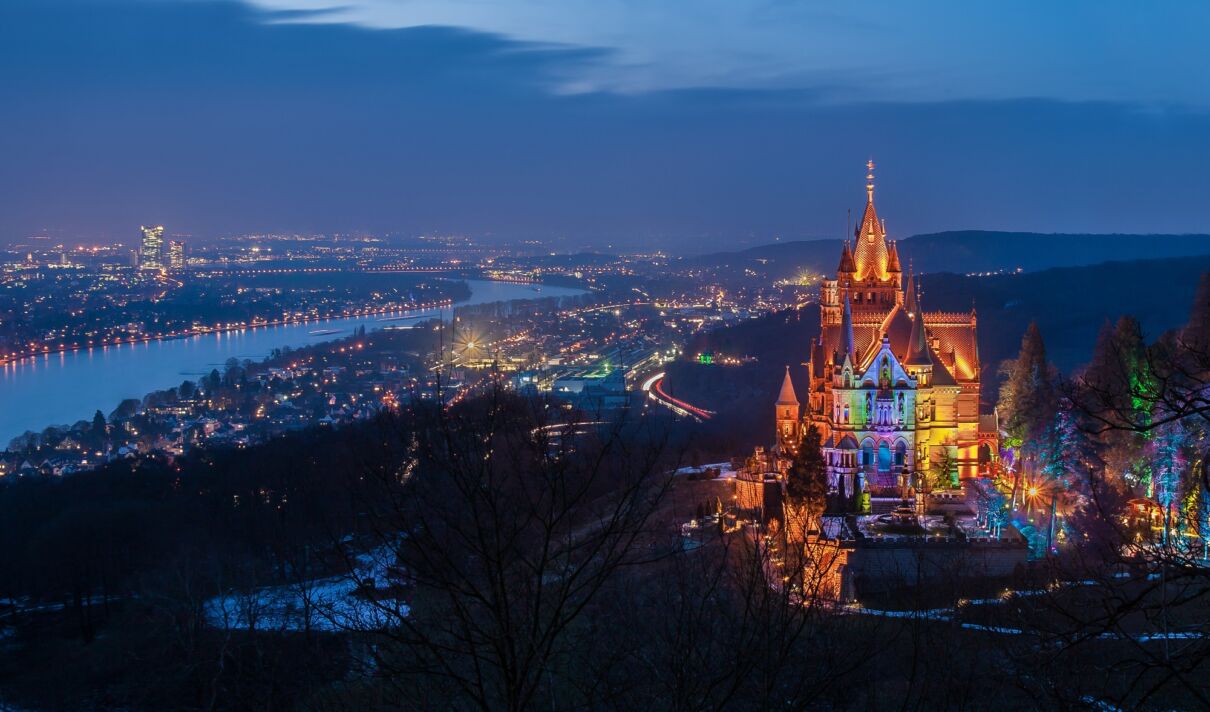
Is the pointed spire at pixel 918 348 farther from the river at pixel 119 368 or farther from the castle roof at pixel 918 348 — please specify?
the river at pixel 119 368

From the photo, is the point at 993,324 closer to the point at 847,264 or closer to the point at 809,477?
the point at 847,264

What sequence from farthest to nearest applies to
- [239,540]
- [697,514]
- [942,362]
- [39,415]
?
[39,415]
[942,362]
[239,540]
[697,514]

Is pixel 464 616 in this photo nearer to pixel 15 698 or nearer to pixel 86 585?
pixel 15 698

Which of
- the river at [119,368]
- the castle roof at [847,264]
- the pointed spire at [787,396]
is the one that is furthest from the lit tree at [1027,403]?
the river at [119,368]

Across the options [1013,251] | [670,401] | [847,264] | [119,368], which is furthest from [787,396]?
[1013,251]

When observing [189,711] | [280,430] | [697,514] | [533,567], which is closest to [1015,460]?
[697,514]

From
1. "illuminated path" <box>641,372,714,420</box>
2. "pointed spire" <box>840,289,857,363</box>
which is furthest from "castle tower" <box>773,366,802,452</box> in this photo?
"illuminated path" <box>641,372,714,420</box>
